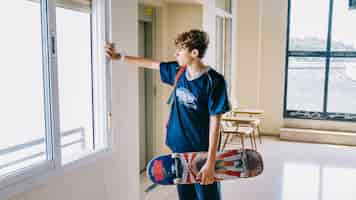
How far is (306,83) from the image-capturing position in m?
7.40

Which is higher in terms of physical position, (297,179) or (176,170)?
(176,170)

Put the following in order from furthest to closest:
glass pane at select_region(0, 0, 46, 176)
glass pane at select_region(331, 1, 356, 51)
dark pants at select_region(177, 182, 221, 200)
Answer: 1. glass pane at select_region(331, 1, 356, 51)
2. dark pants at select_region(177, 182, 221, 200)
3. glass pane at select_region(0, 0, 46, 176)

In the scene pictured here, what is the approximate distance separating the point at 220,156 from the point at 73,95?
109 centimetres

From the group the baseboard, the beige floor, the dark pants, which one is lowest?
the beige floor

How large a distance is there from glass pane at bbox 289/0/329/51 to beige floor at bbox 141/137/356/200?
88.5 inches

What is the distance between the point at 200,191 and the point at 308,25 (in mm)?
6104

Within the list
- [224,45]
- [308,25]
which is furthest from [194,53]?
A: [308,25]

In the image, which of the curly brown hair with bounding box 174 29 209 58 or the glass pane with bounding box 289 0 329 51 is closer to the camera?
the curly brown hair with bounding box 174 29 209 58

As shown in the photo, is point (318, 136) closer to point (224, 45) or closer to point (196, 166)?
point (224, 45)

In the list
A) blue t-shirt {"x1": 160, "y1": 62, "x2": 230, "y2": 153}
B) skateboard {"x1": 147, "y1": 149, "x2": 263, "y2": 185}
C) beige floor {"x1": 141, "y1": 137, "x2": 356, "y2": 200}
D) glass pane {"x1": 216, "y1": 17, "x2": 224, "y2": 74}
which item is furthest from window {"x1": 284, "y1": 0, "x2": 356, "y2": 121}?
blue t-shirt {"x1": 160, "y1": 62, "x2": 230, "y2": 153}

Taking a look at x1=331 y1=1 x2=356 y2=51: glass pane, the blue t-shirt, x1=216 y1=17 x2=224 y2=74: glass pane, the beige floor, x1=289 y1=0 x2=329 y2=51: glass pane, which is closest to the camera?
the blue t-shirt

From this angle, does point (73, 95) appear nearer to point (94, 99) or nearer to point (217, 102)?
point (94, 99)

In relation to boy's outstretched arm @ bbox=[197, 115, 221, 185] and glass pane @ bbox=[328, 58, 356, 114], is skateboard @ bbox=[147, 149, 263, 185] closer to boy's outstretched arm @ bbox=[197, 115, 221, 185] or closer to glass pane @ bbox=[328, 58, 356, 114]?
boy's outstretched arm @ bbox=[197, 115, 221, 185]

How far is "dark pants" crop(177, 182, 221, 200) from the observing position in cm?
215
